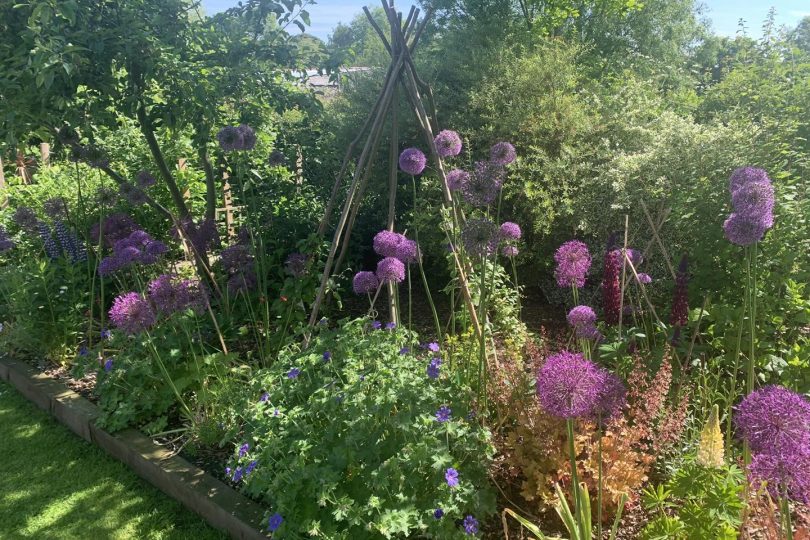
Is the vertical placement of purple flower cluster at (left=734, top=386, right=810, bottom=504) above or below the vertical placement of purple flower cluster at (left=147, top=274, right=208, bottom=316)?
above

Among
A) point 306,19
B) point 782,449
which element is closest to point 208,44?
point 306,19

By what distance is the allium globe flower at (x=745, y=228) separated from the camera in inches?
70.9

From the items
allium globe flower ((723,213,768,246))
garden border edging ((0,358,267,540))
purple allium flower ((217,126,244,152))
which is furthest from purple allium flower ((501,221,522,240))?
purple allium flower ((217,126,244,152))

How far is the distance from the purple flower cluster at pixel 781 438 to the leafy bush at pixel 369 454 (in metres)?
0.93

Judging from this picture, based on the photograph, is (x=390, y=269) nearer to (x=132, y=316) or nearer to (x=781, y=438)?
(x=132, y=316)

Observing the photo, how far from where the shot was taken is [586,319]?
235 centimetres

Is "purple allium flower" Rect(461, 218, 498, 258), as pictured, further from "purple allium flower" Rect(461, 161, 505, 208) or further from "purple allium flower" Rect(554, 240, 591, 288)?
"purple allium flower" Rect(554, 240, 591, 288)

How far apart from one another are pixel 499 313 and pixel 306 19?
7.89 feet

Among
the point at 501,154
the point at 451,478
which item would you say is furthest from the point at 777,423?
the point at 501,154

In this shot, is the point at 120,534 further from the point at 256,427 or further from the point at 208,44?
the point at 208,44

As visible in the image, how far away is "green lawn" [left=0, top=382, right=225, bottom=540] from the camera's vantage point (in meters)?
2.62

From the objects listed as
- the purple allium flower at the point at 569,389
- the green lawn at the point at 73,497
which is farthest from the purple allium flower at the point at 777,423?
the green lawn at the point at 73,497

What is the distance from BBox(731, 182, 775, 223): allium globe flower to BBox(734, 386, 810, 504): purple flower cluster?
2.23 feet

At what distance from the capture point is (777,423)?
1283mm
